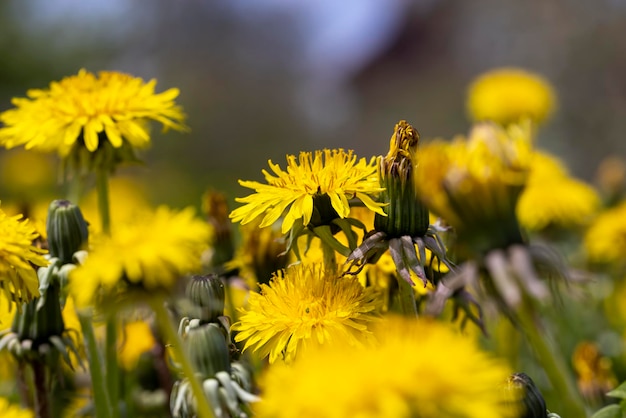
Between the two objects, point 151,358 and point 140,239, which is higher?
point 140,239

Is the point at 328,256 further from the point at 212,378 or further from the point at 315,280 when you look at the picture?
the point at 212,378

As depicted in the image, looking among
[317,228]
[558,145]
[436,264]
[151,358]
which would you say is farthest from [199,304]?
[558,145]

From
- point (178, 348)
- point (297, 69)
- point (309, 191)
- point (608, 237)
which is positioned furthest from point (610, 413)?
point (297, 69)

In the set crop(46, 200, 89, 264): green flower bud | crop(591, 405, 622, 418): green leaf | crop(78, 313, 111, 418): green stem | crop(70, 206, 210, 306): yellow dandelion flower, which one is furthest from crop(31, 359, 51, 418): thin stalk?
crop(591, 405, 622, 418): green leaf

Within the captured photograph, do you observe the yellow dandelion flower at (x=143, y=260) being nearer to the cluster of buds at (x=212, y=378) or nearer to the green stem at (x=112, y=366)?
the cluster of buds at (x=212, y=378)

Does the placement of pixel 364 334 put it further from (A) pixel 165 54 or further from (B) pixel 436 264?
(A) pixel 165 54
